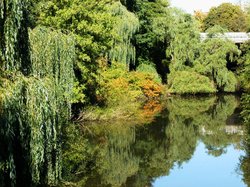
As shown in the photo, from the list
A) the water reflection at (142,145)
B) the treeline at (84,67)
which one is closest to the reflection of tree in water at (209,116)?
the water reflection at (142,145)

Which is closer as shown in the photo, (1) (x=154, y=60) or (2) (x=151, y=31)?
(2) (x=151, y=31)

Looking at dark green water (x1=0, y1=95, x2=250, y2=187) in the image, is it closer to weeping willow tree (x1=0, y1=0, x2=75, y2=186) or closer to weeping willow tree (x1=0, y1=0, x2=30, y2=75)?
weeping willow tree (x1=0, y1=0, x2=75, y2=186)

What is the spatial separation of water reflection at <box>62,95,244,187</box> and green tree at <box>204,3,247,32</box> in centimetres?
2697

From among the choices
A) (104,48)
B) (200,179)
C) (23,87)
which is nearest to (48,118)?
(23,87)

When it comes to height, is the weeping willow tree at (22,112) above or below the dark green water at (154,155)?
above

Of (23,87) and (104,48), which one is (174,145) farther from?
(23,87)

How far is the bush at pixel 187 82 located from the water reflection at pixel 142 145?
6.88 meters

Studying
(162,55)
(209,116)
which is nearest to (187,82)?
(162,55)

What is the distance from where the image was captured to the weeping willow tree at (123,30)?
112 ft

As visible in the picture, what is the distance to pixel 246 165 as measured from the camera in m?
16.7

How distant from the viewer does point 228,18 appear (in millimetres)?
56969

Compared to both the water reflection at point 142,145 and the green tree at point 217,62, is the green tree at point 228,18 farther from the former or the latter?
the water reflection at point 142,145

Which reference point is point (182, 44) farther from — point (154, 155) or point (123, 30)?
point (154, 155)

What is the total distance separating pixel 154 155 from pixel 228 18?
42.1 metres
